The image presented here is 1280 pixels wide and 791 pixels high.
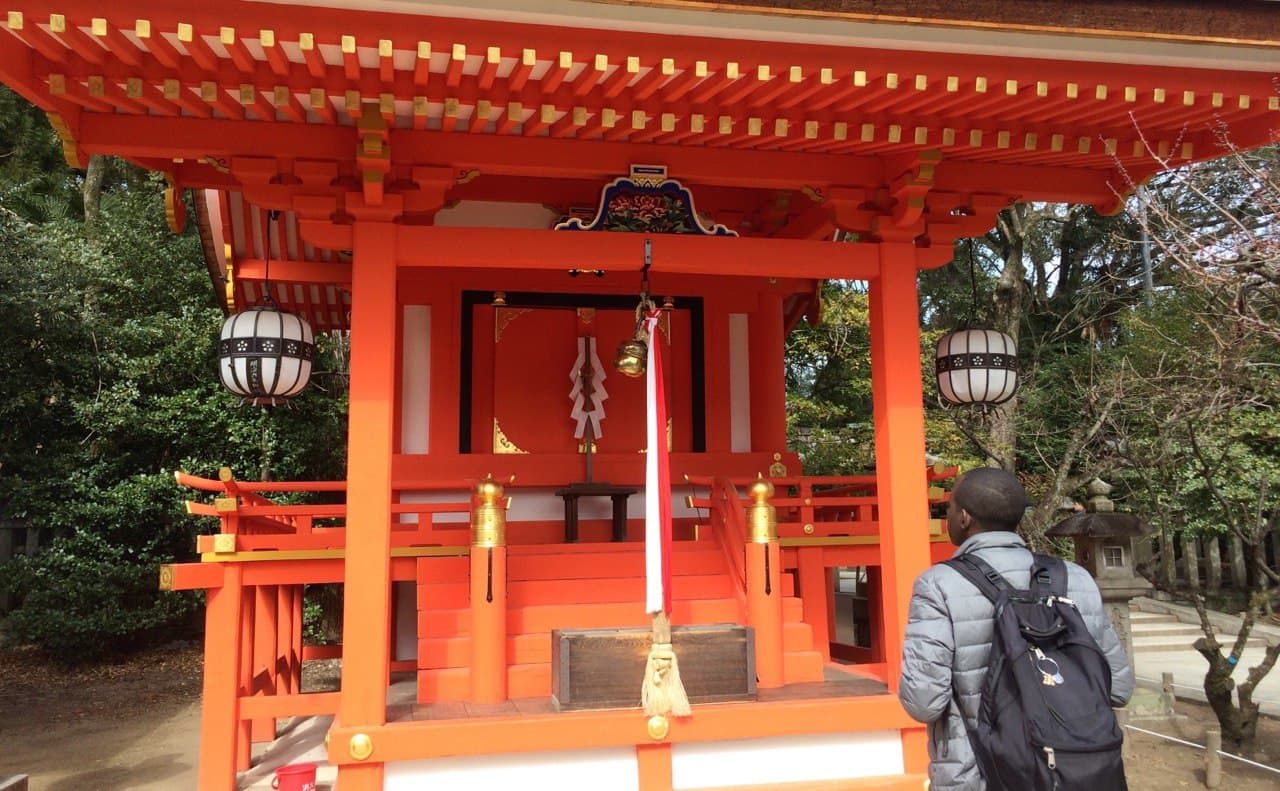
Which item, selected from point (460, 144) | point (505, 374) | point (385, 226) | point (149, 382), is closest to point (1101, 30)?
point (460, 144)

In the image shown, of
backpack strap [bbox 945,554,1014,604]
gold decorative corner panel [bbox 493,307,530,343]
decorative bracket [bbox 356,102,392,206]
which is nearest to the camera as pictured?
backpack strap [bbox 945,554,1014,604]

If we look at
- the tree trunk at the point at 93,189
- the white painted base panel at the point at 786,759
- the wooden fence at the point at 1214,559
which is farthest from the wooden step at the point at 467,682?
the wooden fence at the point at 1214,559

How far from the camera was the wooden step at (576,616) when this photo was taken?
16.7 feet

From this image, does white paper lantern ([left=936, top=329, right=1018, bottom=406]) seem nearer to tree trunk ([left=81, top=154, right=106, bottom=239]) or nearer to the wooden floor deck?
the wooden floor deck

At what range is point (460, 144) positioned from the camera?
15.6 feet

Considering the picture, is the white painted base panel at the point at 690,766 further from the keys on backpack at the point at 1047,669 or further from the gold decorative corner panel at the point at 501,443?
the gold decorative corner panel at the point at 501,443

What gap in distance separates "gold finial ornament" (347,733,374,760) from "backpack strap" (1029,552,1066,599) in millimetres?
3122

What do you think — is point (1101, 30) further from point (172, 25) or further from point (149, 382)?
point (149, 382)

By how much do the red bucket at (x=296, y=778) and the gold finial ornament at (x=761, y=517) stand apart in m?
2.83

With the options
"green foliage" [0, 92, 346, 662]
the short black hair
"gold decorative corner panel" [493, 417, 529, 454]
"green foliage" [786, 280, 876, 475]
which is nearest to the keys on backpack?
the short black hair

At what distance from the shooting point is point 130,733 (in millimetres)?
8742

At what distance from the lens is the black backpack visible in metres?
2.07

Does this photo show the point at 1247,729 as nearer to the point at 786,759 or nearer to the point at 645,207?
the point at 786,759

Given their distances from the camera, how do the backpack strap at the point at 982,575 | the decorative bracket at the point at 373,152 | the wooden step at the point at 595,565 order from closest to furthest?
the backpack strap at the point at 982,575
the decorative bracket at the point at 373,152
the wooden step at the point at 595,565
